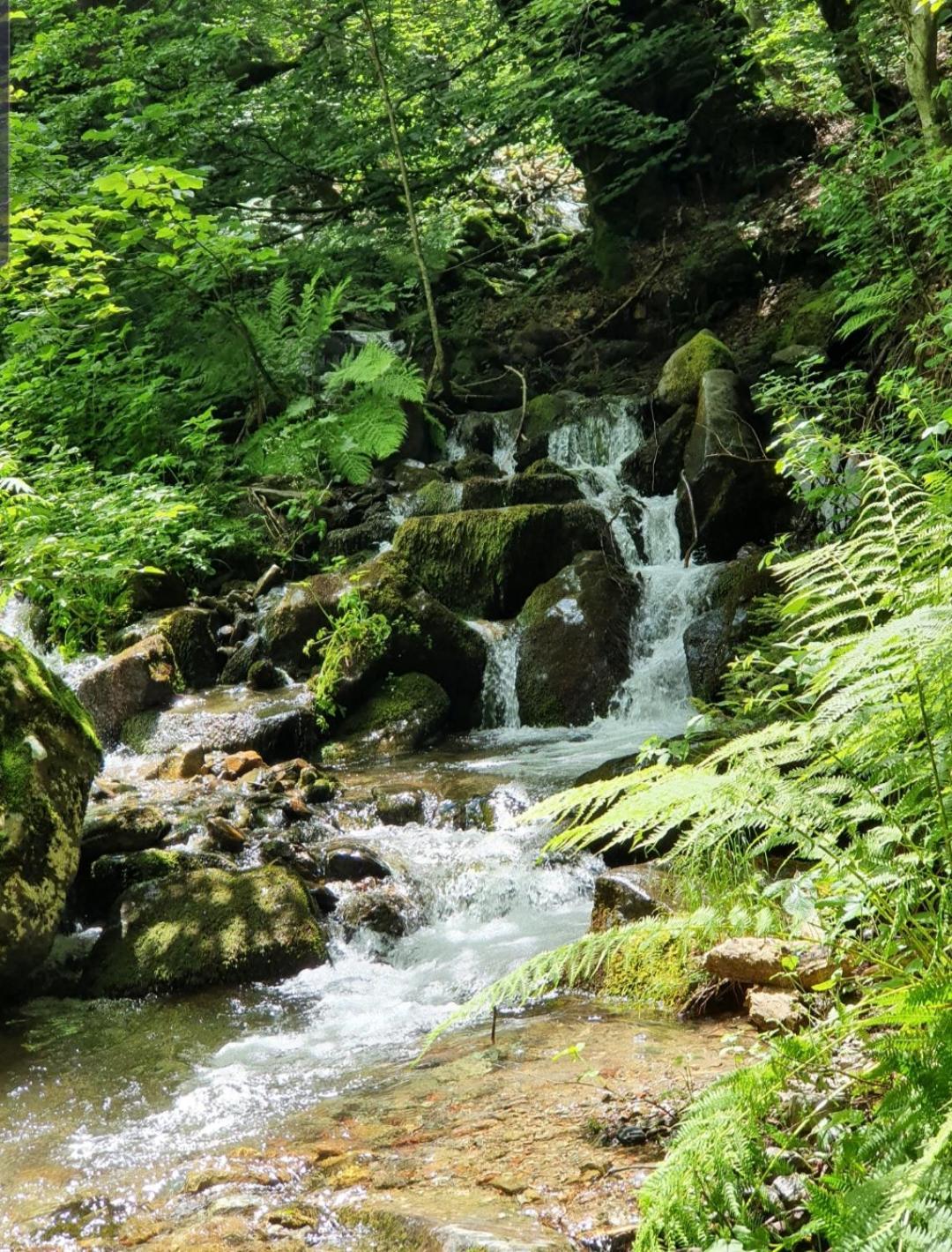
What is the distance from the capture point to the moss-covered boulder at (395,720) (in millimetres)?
8297

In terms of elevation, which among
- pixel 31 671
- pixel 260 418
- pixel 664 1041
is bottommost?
pixel 664 1041

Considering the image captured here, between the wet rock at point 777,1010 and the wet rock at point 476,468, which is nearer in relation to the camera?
the wet rock at point 777,1010

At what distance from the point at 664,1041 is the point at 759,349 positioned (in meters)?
9.64

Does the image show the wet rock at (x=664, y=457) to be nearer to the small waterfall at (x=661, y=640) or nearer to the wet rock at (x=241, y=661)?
the small waterfall at (x=661, y=640)

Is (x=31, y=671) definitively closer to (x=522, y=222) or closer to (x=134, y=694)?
(x=134, y=694)

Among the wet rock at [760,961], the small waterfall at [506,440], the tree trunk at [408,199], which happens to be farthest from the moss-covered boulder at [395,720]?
the tree trunk at [408,199]

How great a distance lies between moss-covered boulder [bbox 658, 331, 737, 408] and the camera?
34.9ft

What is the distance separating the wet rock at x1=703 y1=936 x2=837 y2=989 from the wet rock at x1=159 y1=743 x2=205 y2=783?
465 cm

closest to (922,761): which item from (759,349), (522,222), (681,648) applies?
(681,648)

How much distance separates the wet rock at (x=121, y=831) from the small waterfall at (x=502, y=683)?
3.79m

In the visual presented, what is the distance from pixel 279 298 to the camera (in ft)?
40.0

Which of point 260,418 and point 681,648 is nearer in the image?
point 681,648

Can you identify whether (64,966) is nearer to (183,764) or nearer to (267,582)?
(183,764)

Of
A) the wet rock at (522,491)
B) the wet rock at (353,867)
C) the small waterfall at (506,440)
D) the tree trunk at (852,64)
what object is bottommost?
the wet rock at (353,867)
